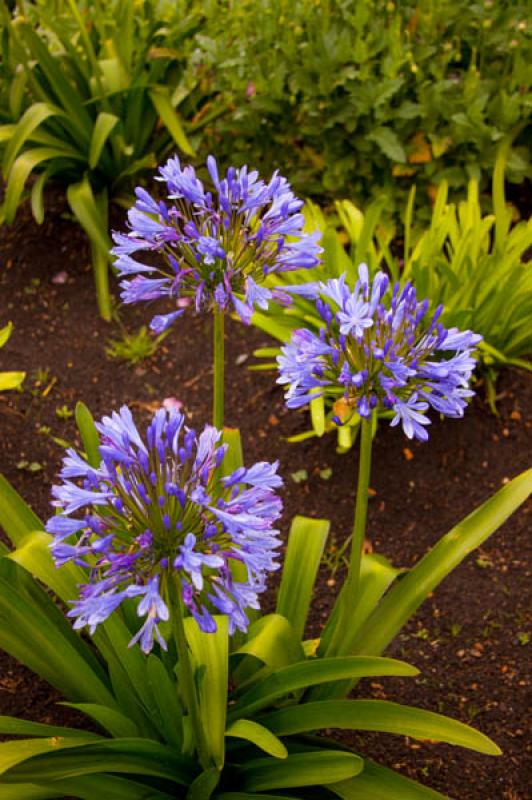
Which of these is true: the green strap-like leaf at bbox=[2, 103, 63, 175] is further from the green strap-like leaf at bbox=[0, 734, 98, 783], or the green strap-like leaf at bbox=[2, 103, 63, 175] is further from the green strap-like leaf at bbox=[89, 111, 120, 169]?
the green strap-like leaf at bbox=[0, 734, 98, 783]

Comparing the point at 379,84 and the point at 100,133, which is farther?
the point at 100,133

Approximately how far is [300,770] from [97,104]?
3304 mm

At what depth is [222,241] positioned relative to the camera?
1.94 m

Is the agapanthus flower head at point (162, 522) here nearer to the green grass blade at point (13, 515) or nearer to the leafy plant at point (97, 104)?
the green grass blade at point (13, 515)

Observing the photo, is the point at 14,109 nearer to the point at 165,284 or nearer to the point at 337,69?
the point at 337,69

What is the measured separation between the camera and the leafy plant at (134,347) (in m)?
3.97

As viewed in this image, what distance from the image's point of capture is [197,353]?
13.1 feet

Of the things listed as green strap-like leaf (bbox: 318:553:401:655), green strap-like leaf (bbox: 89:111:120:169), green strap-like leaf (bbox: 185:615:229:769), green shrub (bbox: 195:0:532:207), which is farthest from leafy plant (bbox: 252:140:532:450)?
green strap-like leaf (bbox: 185:615:229:769)

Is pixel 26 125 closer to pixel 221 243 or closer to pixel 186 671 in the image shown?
pixel 221 243

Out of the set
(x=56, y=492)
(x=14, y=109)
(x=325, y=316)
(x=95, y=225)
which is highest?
(x=14, y=109)

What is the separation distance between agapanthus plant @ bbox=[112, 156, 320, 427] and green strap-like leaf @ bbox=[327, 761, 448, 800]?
3.37ft

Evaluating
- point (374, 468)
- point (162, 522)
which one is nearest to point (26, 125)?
point (374, 468)

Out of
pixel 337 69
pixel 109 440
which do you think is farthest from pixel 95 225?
pixel 109 440

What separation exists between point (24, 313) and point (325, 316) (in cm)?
262
